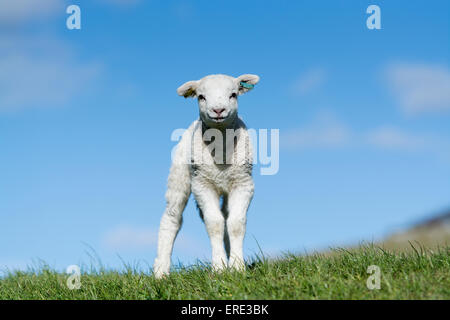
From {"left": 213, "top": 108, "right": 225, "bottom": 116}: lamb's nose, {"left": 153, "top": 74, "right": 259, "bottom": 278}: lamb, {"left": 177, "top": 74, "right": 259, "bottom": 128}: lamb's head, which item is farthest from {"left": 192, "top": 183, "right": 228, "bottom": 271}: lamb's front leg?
{"left": 213, "top": 108, "right": 225, "bottom": 116}: lamb's nose

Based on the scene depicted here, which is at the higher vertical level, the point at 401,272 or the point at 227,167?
the point at 227,167

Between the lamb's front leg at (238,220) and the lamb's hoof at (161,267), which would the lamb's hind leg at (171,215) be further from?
the lamb's front leg at (238,220)

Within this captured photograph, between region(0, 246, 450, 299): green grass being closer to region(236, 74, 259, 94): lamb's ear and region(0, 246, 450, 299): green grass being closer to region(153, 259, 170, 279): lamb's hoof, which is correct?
region(153, 259, 170, 279): lamb's hoof

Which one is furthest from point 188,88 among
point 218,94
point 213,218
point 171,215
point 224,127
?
point 171,215

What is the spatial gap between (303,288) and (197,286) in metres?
1.21

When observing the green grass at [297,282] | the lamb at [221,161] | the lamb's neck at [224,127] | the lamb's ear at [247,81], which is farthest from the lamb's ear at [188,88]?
the green grass at [297,282]

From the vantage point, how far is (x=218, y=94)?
639cm

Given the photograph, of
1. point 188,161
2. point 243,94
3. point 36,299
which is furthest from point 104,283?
point 243,94

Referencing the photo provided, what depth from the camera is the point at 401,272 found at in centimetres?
595

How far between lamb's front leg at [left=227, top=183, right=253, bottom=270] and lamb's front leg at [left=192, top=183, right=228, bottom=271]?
12 cm

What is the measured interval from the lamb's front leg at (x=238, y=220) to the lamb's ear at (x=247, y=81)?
4.08 feet

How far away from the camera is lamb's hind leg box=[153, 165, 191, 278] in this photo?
7.53 meters

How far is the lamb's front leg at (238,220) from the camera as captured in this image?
6559 millimetres
